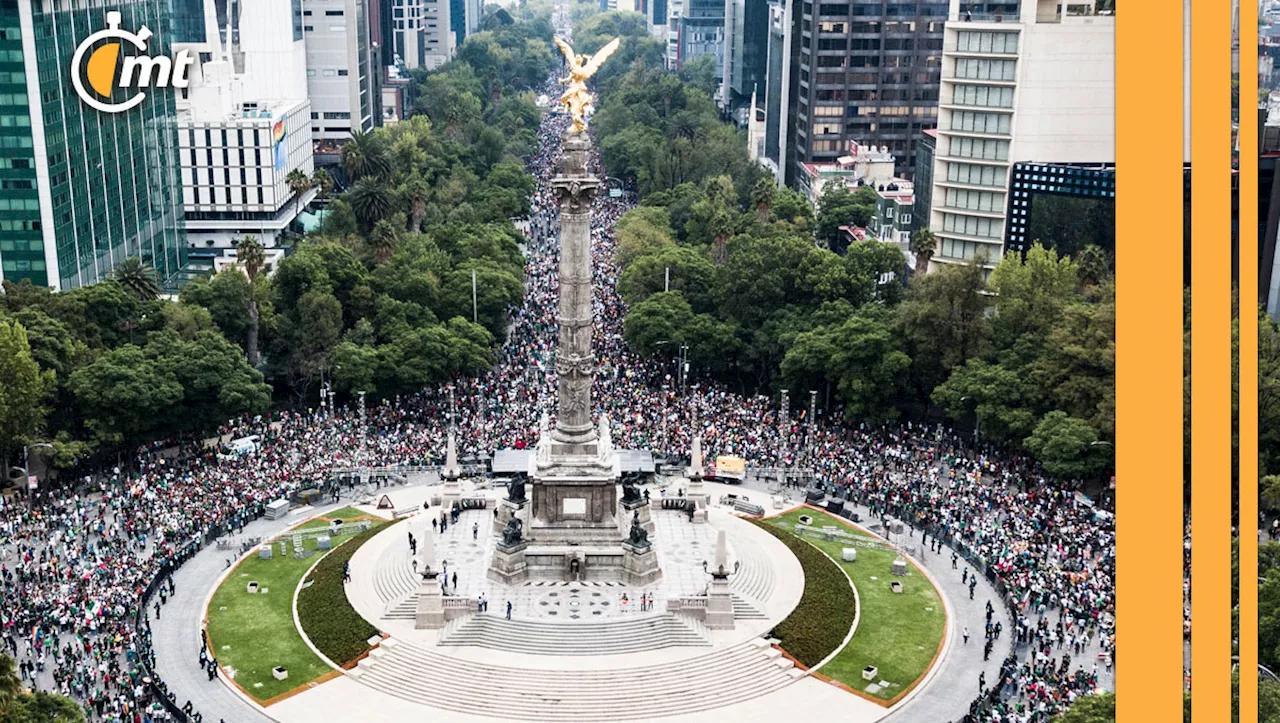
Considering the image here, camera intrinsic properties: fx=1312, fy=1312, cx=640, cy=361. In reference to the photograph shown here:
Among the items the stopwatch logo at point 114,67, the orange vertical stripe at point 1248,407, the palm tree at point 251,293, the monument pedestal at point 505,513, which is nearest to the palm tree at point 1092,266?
the monument pedestal at point 505,513

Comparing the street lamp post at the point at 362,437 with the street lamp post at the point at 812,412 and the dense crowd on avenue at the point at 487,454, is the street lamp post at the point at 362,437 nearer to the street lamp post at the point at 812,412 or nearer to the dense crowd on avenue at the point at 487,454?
the dense crowd on avenue at the point at 487,454

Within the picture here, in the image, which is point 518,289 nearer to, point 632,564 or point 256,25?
point 632,564

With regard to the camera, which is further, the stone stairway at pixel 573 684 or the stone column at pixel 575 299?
the stone column at pixel 575 299

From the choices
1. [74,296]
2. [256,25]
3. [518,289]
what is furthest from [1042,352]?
[256,25]

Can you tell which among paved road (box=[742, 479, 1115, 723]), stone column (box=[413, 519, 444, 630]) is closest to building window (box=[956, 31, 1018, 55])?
paved road (box=[742, 479, 1115, 723])

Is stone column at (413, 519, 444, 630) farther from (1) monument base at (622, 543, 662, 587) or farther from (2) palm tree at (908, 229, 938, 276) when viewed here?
(2) palm tree at (908, 229, 938, 276)
